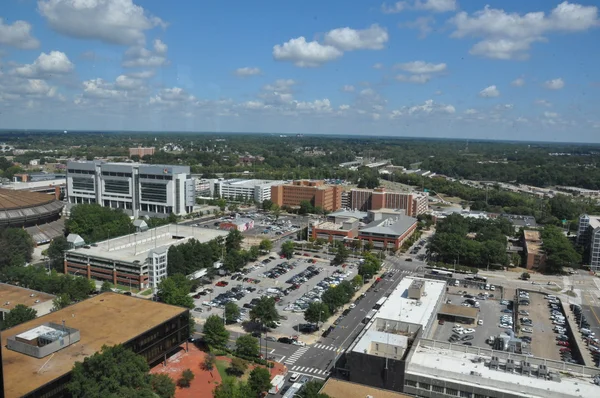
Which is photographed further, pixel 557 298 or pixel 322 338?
pixel 557 298

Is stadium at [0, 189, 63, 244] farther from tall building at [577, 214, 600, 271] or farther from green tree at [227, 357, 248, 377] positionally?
tall building at [577, 214, 600, 271]

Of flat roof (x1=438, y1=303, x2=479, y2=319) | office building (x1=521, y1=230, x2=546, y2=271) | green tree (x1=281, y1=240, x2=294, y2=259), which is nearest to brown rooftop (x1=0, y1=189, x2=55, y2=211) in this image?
green tree (x1=281, y1=240, x2=294, y2=259)

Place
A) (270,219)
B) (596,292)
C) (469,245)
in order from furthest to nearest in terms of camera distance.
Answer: (270,219) < (469,245) < (596,292)

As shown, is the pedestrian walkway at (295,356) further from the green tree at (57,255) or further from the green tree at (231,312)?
the green tree at (57,255)

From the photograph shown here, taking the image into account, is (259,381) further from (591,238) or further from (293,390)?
(591,238)

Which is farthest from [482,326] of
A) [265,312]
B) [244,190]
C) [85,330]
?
[244,190]

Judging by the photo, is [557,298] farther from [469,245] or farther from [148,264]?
[148,264]

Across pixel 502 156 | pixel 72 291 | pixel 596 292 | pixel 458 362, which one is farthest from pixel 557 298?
pixel 502 156

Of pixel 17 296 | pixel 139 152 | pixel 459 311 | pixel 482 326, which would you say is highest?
pixel 139 152
